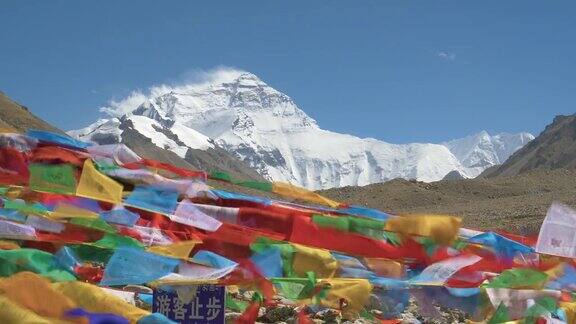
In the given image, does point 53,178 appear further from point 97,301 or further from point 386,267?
point 386,267

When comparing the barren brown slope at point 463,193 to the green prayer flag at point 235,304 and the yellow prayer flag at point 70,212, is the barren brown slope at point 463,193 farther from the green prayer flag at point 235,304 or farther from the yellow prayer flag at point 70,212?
the yellow prayer flag at point 70,212

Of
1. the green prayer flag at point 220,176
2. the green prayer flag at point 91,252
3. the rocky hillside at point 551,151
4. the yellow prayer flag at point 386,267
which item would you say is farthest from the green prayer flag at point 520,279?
the rocky hillside at point 551,151

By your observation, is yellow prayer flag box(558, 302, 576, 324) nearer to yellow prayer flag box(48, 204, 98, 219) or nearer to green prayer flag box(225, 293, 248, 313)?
green prayer flag box(225, 293, 248, 313)

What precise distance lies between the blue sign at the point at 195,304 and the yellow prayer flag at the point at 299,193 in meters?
1.84

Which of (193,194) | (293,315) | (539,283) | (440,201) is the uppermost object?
(440,201)

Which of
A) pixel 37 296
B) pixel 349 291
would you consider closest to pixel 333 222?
pixel 349 291

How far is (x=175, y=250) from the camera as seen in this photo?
218 inches

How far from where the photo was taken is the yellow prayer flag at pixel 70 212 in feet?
19.1

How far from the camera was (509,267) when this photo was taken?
6562mm

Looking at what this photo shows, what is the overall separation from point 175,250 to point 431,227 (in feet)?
6.46

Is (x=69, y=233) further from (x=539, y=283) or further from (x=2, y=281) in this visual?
(x=539, y=283)

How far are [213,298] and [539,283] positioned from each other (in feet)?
8.68

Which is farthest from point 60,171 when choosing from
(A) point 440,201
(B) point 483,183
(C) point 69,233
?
(B) point 483,183

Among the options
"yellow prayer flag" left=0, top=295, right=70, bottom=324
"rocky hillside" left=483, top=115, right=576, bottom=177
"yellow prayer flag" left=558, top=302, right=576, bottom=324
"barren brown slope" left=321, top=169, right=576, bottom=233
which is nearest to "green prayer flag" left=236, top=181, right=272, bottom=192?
"yellow prayer flag" left=558, top=302, right=576, bottom=324
